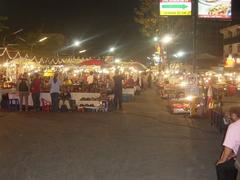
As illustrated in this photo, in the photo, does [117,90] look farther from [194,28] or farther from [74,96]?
[194,28]

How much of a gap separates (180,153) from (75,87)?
13791 mm

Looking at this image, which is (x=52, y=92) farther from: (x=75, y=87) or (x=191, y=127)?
(x=191, y=127)

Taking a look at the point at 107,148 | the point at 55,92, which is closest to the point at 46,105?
the point at 55,92

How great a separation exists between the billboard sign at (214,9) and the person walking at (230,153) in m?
14.8

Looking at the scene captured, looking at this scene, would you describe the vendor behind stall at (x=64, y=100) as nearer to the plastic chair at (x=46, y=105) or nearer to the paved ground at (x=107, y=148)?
the plastic chair at (x=46, y=105)

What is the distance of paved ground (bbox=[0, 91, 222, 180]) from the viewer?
28.9ft

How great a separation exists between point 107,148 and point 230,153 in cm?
522

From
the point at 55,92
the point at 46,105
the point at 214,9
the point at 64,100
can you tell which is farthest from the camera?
the point at 46,105

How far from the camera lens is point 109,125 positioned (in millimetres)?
15961

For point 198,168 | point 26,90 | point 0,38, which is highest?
point 0,38

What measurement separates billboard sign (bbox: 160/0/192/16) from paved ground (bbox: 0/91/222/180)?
6012 millimetres

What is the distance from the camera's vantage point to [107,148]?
1141 cm

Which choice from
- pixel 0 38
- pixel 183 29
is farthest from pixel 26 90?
pixel 183 29

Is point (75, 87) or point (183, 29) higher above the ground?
point (183, 29)
